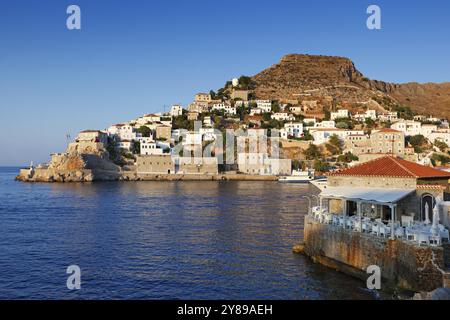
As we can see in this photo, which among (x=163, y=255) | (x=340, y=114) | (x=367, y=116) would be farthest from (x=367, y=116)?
(x=163, y=255)

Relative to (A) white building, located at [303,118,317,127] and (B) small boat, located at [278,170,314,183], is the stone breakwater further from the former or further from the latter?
(A) white building, located at [303,118,317,127]

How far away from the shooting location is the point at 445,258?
14133 mm

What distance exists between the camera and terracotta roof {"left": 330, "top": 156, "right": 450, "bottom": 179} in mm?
18970

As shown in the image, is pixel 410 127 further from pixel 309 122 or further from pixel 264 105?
pixel 264 105

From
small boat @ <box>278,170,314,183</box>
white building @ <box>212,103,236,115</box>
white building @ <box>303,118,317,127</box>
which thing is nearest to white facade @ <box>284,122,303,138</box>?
white building @ <box>303,118,317,127</box>

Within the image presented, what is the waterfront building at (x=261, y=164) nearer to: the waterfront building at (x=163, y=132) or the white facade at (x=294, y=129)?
the white facade at (x=294, y=129)

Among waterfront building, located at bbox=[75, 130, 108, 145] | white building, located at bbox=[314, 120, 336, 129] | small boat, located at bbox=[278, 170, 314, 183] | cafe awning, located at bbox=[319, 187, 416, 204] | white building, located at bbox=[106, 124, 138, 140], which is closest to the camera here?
cafe awning, located at bbox=[319, 187, 416, 204]

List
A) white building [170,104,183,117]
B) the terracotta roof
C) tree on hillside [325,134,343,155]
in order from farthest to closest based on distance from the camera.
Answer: white building [170,104,183,117]
tree on hillside [325,134,343,155]
the terracotta roof

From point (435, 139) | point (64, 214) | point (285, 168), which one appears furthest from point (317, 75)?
point (64, 214)

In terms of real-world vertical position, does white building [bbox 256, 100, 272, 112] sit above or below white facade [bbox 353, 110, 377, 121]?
above

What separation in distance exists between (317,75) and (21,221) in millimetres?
154887

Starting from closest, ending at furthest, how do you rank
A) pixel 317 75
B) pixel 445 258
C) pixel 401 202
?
pixel 445 258
pixel 401 202
pixel 317 75

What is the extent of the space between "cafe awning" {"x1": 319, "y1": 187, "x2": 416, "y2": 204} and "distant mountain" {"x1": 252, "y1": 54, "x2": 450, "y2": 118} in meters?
126

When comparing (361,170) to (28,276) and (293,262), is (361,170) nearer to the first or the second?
(293,262)
